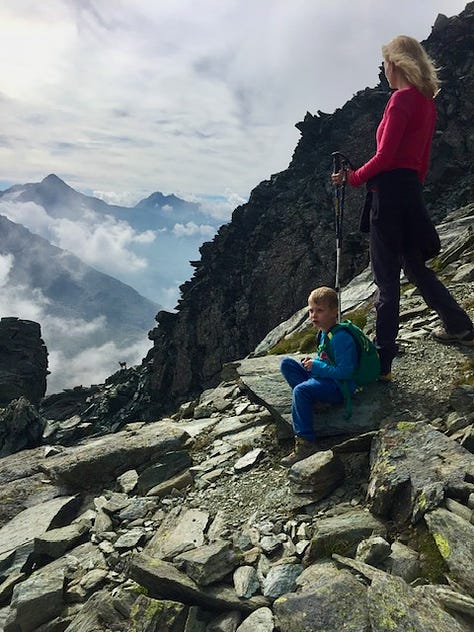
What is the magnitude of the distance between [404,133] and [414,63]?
3.76 feet

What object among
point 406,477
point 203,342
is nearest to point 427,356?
point 406,477

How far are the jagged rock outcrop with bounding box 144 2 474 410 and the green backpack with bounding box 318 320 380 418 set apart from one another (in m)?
55.2

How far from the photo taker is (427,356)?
10023mm

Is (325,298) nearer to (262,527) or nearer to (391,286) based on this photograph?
(391,286)

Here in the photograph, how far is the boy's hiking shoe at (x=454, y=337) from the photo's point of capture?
9648mm

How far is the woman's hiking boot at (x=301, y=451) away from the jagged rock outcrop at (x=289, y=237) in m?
56.1

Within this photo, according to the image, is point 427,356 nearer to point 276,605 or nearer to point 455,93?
point 276,605

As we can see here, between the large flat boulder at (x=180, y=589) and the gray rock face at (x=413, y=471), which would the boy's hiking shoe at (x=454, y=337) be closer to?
the gray rock face at (x=413, y=471)

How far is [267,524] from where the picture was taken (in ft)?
22.3

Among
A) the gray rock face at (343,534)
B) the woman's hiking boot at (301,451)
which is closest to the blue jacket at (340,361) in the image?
the woman's hiking boot at (301,451)

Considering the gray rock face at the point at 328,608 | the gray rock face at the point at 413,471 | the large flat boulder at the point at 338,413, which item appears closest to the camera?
the gray rock face at the point at 328,608

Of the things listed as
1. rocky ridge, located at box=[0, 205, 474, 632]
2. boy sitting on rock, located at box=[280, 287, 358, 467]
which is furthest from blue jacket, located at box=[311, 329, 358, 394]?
Answer: rocky ridge, located at box=[0, 205, 474, 632]

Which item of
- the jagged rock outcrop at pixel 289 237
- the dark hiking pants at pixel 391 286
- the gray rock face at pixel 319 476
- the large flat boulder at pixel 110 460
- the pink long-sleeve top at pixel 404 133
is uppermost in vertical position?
the jagged rock outcrop at pixel 289 237

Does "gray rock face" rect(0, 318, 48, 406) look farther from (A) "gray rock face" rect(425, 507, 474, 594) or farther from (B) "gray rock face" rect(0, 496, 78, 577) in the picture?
(A) "gray rock face" rect(425, 507, 474, 594)
